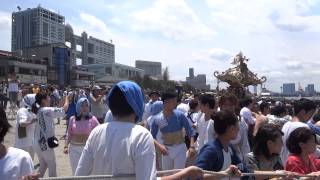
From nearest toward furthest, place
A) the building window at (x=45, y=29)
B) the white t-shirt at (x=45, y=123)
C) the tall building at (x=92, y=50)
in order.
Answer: the white t-shirt at (x=45, y=123)
the building window at (x=45, y=29)
the tall building at (x=92, y=50)

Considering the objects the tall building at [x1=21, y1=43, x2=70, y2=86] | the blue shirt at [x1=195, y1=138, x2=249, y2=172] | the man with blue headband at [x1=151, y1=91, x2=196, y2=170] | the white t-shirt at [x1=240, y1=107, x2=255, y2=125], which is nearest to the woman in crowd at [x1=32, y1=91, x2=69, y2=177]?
the man with blue headband at [x1=151, y1=91, x2=196, y2=170]

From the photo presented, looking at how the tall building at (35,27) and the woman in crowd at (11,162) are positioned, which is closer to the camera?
the woman in crowd at (11,162)

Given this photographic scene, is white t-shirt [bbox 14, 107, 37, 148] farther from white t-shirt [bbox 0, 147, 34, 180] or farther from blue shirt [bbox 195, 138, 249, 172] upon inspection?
white t-shirt [bbox 0, 147, 34, 180]

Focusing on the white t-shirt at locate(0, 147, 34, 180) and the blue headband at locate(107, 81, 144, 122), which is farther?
the blue headband at locate(107, 81, 144, 122)

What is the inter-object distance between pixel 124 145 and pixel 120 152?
5 cm

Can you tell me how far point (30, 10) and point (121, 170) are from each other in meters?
128

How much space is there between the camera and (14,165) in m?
3.30

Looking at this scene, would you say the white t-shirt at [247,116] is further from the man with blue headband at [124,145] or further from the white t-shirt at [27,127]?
the man with blue headband at [124,145]

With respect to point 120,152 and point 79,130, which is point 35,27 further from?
point 120,152

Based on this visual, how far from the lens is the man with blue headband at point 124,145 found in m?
3.15

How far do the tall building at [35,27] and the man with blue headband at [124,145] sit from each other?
399 ft

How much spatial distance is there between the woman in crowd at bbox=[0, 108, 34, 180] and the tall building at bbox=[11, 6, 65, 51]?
122m

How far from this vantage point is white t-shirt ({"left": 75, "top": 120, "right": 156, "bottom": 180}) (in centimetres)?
314

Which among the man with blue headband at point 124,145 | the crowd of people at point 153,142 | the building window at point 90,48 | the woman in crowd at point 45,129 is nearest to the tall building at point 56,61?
the building window at point 90,48
